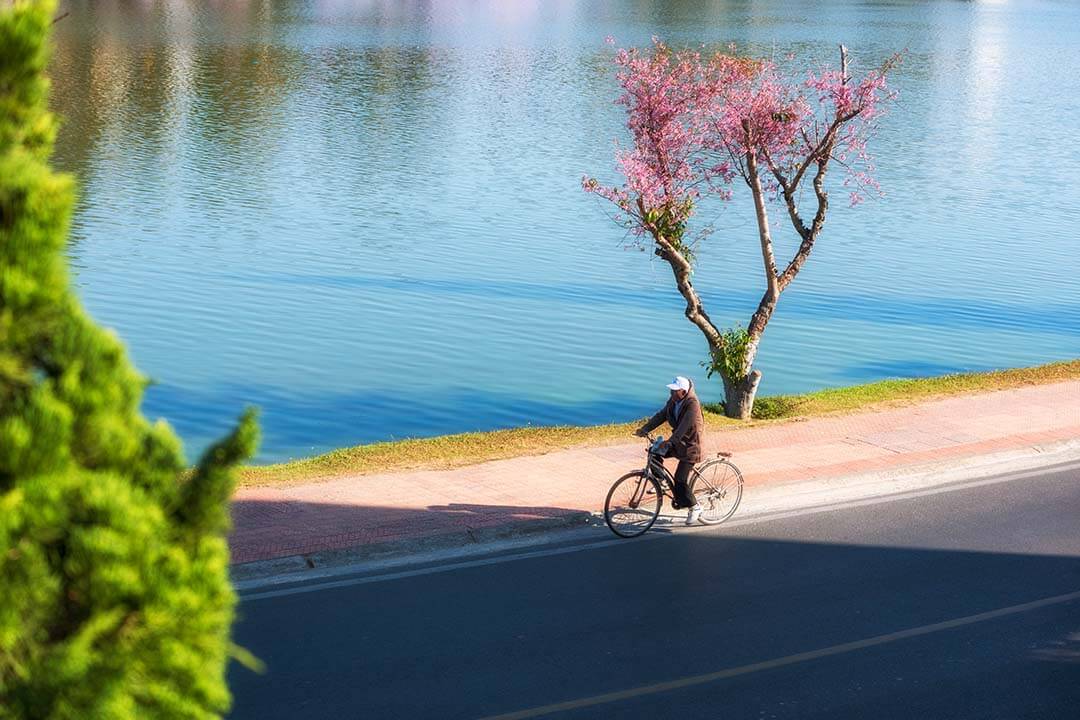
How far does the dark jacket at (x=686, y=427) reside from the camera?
13.8 metres

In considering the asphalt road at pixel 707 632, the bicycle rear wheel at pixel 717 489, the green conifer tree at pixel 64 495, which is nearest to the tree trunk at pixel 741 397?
the bicycle rear wheel at pixel 717 489

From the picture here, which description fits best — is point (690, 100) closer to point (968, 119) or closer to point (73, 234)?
point (73, 234)

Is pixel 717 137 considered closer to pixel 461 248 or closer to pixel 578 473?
pixel 578 473

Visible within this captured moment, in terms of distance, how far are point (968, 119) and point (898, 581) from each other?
44.8 meters

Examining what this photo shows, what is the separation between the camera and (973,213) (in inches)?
1561

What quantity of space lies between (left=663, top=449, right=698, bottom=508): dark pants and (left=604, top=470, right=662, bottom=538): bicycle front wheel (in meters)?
0.20

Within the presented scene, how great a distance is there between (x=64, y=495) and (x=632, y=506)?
Answer: 953 cm

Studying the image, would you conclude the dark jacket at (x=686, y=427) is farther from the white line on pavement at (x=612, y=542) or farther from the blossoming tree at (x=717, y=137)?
the blossoming tree at (x=717, y=137)

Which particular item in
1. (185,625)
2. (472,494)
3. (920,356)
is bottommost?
(920,356)

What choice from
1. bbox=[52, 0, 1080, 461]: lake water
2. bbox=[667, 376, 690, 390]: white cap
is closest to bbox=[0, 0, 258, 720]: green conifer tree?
bbox=[667, 376, 690, 390]: white cap

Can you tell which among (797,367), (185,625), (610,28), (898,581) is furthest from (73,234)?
(610,28)

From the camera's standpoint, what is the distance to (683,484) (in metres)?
14.0

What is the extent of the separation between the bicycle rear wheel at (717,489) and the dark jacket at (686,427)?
0.22 m

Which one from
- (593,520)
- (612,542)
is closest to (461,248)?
(593,520)
